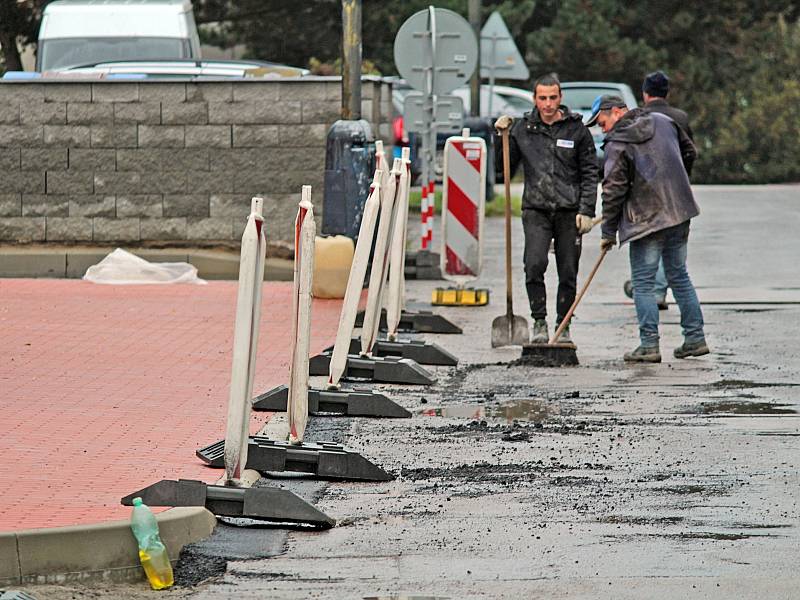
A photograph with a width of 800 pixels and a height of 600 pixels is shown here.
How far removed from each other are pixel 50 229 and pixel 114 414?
27.3 feet

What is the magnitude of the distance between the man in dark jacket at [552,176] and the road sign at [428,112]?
6.33m

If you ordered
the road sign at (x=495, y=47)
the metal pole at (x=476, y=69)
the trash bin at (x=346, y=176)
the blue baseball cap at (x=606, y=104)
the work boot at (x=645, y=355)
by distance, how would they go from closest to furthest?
the work boot at (x=645, y=355), the blue baseball cap at (x=606, y=104), the trash bin at (x=346, y=176), the metal pole at (x=476, y=69), the road sign at (x=495, y=47)

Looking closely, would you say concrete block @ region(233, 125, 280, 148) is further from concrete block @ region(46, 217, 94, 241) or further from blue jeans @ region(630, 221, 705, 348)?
blue jeans @ region(630, 221, 705, 348)

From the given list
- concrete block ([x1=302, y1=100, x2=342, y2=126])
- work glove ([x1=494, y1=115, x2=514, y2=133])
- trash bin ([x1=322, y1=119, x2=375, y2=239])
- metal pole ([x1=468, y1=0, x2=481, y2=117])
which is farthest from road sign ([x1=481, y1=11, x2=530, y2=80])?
work glove ([x1=494, y1=115, x2=514, y2=133])

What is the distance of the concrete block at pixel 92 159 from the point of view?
55.6 ft

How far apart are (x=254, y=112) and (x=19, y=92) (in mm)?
2286

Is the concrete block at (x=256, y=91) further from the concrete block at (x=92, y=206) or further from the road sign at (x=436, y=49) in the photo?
the road sign at (x=436, y=49)

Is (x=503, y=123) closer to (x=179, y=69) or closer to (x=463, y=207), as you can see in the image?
(x=463, y=207)

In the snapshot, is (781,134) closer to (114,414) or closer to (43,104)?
(43,104)

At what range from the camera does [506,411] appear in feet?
30.8

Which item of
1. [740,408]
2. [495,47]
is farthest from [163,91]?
[495,47]

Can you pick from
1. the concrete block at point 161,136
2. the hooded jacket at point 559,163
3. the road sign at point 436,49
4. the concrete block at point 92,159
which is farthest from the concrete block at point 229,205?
the hooded jacket at point 559,163

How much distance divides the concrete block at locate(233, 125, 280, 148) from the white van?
602 cm

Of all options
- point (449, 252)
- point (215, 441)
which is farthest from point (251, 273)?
point (449, 252)
